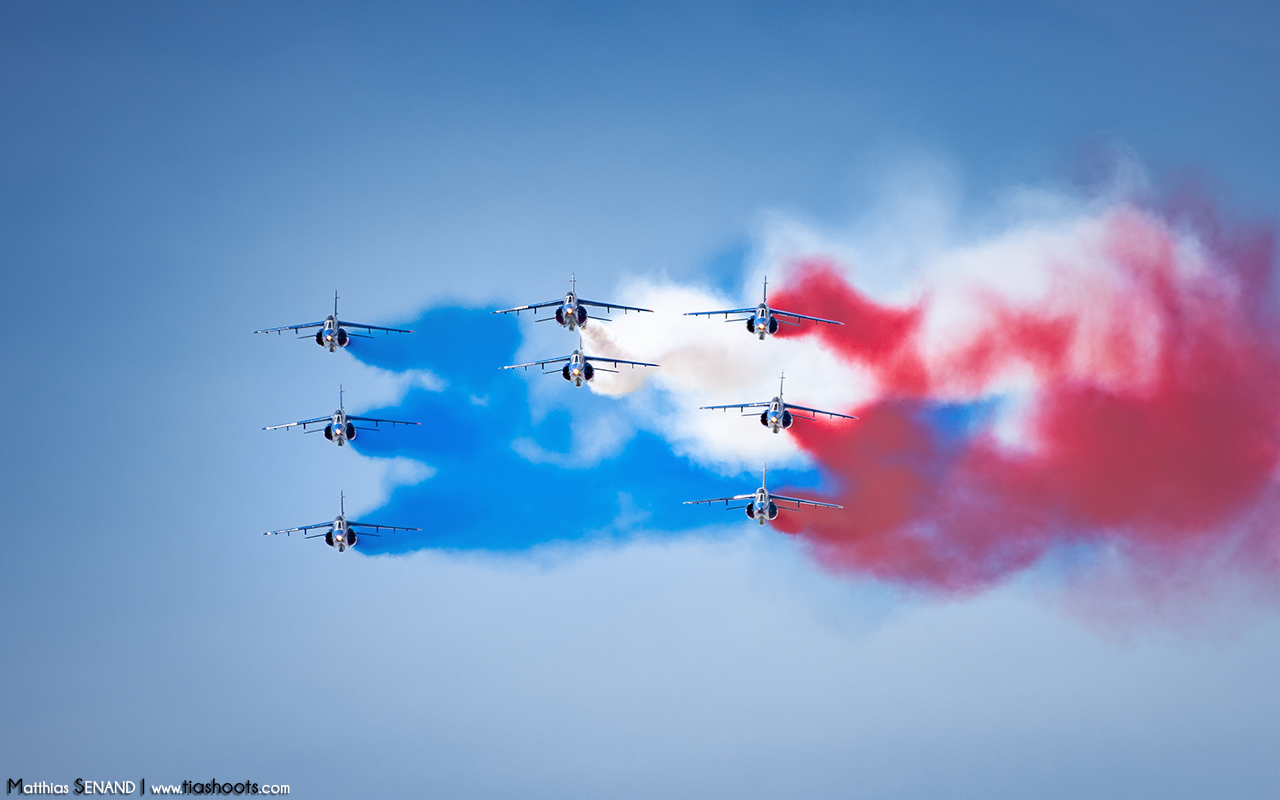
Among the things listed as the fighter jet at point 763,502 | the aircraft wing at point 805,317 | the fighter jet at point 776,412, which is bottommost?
the fighter jet at point 763,502

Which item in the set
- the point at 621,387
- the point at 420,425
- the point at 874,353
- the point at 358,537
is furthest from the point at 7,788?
the point at 874,353

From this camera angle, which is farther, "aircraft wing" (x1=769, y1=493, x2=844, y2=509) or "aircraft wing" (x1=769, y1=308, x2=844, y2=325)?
"aircraft wing" (x1=769, y1=308, x2=844, y2=325)

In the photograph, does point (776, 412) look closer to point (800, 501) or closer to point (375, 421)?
point (800, 501)

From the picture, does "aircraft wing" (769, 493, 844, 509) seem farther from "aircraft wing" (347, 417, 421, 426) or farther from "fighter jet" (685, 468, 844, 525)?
"aircraft wing" (347, 417, 421, 426)

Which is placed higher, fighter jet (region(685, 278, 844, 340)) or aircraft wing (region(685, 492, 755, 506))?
fighter jet (region(685, 278, 844, 340))

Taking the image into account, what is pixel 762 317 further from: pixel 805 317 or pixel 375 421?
pixel 375 421

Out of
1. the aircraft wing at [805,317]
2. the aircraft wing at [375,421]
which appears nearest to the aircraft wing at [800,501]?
the aircraft wing at [805,317]

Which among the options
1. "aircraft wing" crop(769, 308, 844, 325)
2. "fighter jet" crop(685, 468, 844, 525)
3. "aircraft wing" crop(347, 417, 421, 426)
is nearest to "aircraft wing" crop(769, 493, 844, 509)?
"fighter jet" crop(685, 468, 844, 525)

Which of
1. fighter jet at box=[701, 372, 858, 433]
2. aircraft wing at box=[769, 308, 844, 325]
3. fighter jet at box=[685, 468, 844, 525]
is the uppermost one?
aircraft wing at box=[769, 308, 844, 325]

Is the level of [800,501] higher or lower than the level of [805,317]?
lower

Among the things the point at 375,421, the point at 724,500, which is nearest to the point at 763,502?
the point at 724,500

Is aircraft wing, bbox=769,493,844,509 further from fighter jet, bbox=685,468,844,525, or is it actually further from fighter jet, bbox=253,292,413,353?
fighter jet, bbox=253,292,413,353

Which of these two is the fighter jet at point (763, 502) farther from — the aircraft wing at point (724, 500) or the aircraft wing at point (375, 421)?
the aircraft wing at point (375, 421)

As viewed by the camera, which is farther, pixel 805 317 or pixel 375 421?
pixel 375 421
